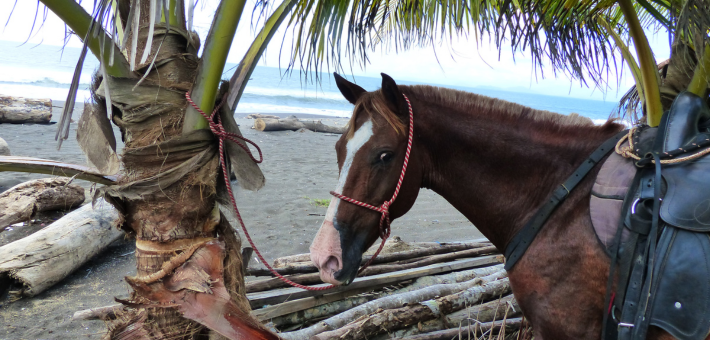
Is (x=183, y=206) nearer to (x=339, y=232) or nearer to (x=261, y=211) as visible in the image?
(x=339, y=232)

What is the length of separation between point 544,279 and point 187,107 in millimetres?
1596

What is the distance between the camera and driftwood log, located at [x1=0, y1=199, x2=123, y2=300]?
3.35 metres

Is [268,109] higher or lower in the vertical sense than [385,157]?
lower

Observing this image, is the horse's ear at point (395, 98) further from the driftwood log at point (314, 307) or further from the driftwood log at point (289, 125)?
the driftwood log at point (289, 125)

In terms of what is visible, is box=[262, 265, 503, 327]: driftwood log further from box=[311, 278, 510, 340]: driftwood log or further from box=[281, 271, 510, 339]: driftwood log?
box=[311, 278, 510, 340]: driftwood log

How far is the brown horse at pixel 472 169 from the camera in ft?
5.43

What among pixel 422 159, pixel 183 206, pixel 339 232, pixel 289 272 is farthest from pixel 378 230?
pixel 289 272

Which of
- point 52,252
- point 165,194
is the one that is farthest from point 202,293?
point 52,252

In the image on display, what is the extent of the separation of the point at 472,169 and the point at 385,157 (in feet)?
1.30

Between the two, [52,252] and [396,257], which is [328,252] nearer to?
[396,257]

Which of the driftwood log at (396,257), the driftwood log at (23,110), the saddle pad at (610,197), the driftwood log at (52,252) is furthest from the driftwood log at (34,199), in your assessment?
the driftwood log at (23,110)

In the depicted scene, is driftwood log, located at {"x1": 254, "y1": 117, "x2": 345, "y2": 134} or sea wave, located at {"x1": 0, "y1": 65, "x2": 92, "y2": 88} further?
sea wave, located at {"x1": 0, "y1": 65, "x2": 92, "y2": 88}

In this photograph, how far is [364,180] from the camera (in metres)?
1.76

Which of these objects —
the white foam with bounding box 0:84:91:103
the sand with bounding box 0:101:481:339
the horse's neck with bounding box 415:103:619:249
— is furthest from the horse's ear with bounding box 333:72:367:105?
the white foam with bounding box 0:84:91:103
